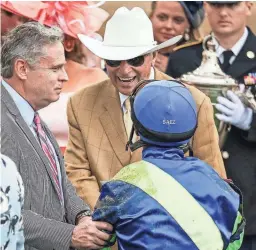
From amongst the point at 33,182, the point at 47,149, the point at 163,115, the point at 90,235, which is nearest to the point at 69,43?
→ the point at 47,149

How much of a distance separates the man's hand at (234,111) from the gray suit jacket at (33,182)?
161cm

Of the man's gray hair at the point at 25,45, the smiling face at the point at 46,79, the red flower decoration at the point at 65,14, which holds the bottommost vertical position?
the red flower decoration at the point at 65,14

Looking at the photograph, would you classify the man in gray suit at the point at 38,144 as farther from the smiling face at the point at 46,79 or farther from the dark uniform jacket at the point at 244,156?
the dark uniform jacket at the point at 244,156

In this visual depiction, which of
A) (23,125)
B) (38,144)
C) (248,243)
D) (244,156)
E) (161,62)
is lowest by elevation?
(248,243)

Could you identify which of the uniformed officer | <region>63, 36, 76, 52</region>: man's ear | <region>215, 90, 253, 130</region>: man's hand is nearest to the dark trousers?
the uniformed officer

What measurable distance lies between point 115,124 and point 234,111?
936 mm

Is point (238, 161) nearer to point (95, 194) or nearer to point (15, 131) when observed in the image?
point (95, 194)

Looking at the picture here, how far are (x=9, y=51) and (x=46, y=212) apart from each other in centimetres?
76

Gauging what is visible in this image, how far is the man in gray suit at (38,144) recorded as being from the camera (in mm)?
4113

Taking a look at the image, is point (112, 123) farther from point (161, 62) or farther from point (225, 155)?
point (161, 62)

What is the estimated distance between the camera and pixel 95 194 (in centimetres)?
482

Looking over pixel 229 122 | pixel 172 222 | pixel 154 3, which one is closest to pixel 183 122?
pixel 172 222

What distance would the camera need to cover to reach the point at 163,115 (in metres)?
3.71

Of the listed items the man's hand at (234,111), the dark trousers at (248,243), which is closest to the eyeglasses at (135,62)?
the man's hand at (234,111)
